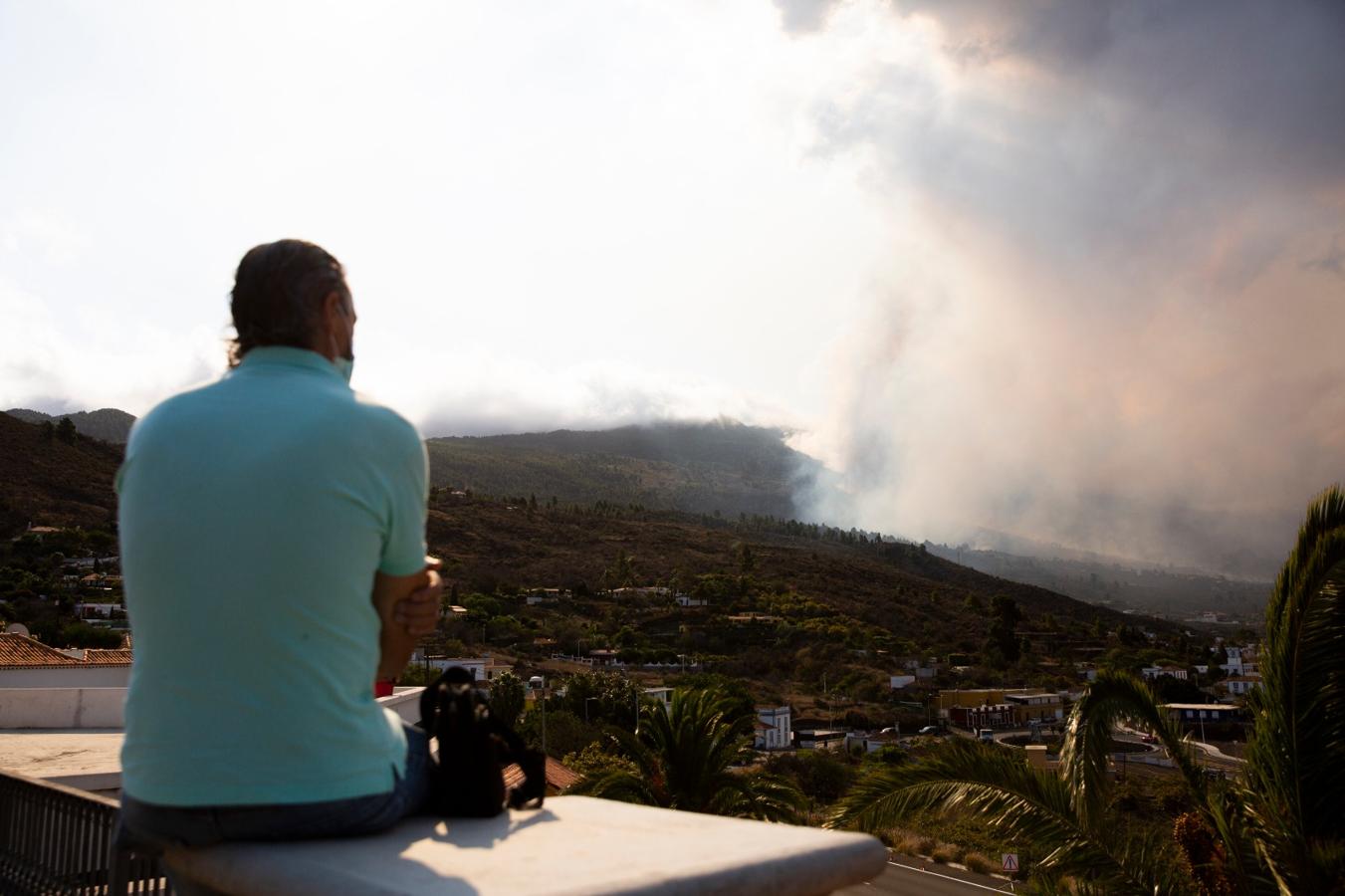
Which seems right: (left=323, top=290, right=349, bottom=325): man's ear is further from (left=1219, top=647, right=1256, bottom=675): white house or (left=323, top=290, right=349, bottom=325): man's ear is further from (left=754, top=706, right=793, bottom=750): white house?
(left=1219, top=647, right=1256, bottom=675): white house

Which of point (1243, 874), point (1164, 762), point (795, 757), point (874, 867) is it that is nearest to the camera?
point (874, 867)

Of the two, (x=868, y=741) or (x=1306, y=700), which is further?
(x=868, y=741)

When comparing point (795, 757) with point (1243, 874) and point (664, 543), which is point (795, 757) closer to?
point (1243, 874)

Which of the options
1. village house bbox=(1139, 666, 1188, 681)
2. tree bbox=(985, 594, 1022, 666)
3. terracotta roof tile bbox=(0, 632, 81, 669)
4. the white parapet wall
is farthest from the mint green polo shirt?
tree bbox=(985, 594, 1022, 666)

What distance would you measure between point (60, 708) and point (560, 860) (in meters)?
13.4

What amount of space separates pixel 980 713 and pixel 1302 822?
59.2 m

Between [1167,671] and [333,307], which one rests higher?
[333,307]

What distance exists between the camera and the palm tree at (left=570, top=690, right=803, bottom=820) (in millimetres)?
16844

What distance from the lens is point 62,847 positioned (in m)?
3.73

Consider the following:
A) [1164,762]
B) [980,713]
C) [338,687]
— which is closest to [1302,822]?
[338,687]

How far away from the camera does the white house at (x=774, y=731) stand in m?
52.7

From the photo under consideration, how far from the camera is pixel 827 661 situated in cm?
7638

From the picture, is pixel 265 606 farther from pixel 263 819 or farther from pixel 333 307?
pixel 333 307

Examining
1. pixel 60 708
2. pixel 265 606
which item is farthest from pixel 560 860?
pixel 60 708
